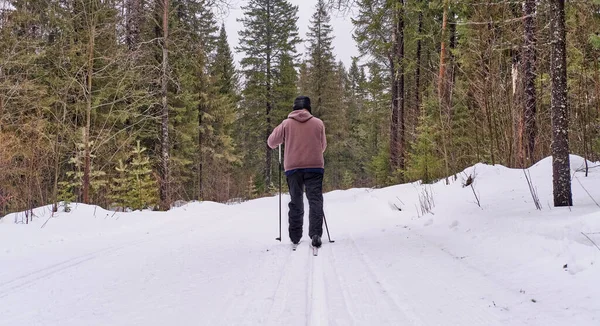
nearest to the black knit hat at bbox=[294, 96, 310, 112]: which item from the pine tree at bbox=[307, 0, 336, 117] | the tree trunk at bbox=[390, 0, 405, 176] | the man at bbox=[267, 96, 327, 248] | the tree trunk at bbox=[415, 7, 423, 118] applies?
the man at bbox=[267, 96, 327, 248]

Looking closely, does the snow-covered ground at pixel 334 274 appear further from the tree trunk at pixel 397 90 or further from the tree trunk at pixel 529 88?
the tree trunk at pixel 397 90

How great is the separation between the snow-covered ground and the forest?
1457 mm

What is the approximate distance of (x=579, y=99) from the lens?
646 cm

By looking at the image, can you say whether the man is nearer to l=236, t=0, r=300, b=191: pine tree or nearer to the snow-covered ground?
the snow-covered ground

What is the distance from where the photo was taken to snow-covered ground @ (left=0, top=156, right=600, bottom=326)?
2.09 meters

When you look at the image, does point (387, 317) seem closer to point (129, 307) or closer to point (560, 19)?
point (129, 307)

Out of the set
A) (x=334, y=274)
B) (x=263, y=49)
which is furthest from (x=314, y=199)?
(x=263, y=49)

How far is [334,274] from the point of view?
294cm

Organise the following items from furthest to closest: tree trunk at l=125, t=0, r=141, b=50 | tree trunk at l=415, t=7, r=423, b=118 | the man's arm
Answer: tree trunk at l=415, t=7, r=423, b=118, tree trunk at l=125, t=0, r=141, b=50, the man's arm

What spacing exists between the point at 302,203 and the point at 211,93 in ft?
69.1

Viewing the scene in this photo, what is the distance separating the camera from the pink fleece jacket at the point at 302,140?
14.6ft

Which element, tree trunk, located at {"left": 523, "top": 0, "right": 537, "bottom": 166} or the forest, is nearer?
the forest

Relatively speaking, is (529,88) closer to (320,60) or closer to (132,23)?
(132,23)

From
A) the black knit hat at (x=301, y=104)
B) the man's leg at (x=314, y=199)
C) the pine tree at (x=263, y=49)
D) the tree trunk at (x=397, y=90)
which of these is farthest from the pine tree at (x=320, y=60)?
the man's leg at (x=314, y=199)
